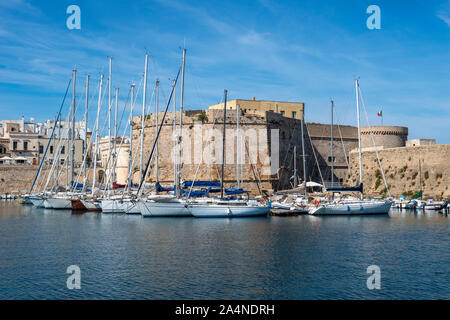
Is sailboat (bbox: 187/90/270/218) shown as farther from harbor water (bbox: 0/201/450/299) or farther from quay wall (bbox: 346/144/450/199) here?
quay wall (bbox: 346/144/450/199)

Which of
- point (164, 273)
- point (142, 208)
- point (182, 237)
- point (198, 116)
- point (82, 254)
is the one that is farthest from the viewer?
point (198, 116)

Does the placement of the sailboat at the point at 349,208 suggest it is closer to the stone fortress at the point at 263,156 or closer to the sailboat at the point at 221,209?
the sailboat at the point at 221,209

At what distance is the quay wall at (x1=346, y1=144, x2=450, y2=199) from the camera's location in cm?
3216

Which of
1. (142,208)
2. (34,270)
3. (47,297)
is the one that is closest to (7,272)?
(34,270)

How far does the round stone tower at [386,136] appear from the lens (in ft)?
139

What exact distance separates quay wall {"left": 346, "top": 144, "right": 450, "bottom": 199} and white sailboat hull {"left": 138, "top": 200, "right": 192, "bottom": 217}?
695 inches

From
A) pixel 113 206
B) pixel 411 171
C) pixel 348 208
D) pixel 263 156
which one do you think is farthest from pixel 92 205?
pixel 411 171

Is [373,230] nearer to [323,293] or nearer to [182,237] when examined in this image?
[182,237]

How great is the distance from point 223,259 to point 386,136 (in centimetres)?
3298

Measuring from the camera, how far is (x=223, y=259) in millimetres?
12898

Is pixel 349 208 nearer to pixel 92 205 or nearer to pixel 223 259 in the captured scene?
pixel 92 205

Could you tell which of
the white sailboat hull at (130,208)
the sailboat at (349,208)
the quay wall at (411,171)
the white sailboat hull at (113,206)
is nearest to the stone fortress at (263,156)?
the quay wall at (411,171)
